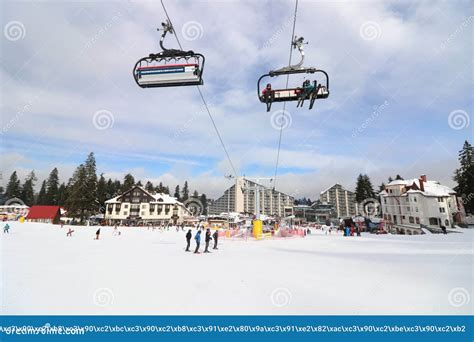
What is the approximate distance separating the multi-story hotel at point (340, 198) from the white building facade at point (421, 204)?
277ft

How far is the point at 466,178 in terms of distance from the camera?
135ft

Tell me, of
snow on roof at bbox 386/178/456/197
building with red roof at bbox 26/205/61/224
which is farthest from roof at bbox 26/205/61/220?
snow on roof at bbox 386/178/456/197

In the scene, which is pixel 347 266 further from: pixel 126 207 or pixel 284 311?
pixel 126 207

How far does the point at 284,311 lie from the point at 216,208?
14622 cm

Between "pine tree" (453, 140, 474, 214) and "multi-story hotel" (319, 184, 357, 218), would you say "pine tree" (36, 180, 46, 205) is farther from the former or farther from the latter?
"multi-story hotel" (319, 184, 357, 218)

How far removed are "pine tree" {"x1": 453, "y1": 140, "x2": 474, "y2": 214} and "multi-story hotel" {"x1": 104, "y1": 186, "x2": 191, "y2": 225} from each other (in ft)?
216

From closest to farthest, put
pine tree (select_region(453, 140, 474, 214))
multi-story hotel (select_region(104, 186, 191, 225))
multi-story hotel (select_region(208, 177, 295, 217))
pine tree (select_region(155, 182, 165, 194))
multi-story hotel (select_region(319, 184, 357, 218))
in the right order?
1. pine tree (select_region(453, 140, 474, 214))
2. multi-story hotel (select_region(104, 186, 191, 225))
3. pine tree (select_region(155, 182, 165, 194))
4. multi-story hotel (select_region(319, 184, 357, 218))
5. multi-story hotel (select_region(208, 177, 295, 217))

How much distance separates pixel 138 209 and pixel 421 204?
220 feet

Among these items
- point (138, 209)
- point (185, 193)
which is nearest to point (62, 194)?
point (138, 209)

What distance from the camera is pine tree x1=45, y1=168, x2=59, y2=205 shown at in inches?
3546

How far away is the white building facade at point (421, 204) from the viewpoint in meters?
39.2

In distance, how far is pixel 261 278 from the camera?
7.03m

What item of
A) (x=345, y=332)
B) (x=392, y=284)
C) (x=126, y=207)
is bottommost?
(x=345, y=332)

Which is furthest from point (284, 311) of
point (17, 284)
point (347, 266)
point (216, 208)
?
point (216, 208)
